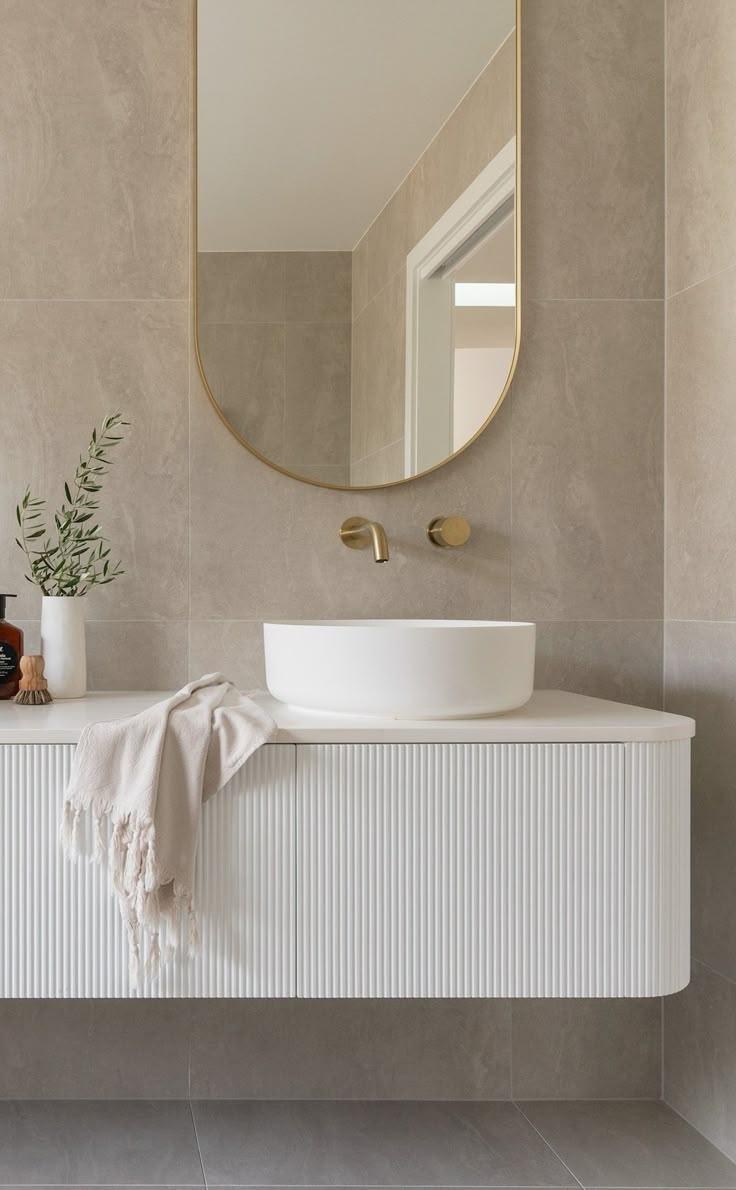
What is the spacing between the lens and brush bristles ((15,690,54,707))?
1692 millimetres

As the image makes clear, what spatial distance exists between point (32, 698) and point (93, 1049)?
72 centimetres

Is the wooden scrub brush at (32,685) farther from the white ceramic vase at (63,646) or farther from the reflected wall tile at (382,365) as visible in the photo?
the reflected wall tile at (382,365)

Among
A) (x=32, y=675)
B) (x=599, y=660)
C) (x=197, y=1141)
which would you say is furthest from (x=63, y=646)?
(x=599, y=660)

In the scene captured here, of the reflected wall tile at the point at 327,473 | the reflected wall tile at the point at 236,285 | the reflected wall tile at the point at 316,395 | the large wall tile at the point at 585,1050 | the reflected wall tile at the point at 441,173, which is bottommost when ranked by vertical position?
the large wall tile at the point at 585,1050

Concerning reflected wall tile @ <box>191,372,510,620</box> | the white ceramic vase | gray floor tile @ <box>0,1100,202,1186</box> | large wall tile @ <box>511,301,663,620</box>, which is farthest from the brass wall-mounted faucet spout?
gray floor tile @ <box>0,1100,202,1186</box>

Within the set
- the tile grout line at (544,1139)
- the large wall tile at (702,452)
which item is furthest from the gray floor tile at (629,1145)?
the large wall tile at (702,452)

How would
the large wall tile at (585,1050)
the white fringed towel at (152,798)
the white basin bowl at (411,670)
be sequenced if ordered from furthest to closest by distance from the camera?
the large wall tile at (585,1050), the white basin bowl at (411,670), the white fringed towel at (152,798)

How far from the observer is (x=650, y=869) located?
147 centimetres

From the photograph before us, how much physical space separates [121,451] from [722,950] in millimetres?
1401

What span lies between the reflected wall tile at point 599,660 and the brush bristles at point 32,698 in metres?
0.91

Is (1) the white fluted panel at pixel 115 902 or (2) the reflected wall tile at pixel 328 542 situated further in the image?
(2) the reflected wall tile at pixel 328 542

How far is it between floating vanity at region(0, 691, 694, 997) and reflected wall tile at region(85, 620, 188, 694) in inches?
18.5

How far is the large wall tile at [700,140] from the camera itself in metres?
1.78

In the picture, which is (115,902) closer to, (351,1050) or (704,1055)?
(351,1050)
